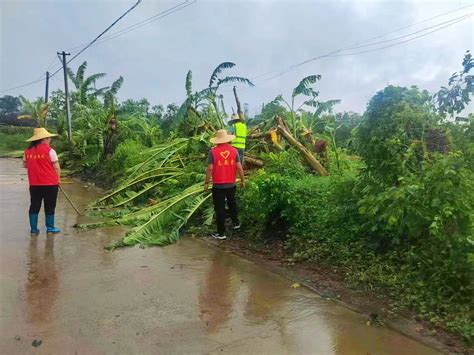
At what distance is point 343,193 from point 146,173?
559 centimetres

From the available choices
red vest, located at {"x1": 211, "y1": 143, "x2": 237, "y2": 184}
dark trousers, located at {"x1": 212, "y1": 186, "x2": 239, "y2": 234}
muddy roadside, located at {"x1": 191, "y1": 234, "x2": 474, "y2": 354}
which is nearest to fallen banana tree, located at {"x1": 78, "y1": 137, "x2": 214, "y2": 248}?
dark trousers, located at {"x1": 212, "y1": 186, "x2": 239, "y2": 234}

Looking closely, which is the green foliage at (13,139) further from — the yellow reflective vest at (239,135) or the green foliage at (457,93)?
the green foliage at (457,93)

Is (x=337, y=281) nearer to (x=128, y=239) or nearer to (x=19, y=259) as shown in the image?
(x=128, y=239)

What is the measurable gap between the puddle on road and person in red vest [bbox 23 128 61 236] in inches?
38.5

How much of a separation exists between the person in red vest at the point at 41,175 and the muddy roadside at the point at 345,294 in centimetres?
283

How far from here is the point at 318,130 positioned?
1223cm

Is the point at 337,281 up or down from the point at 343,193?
down

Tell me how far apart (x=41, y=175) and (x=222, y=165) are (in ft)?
9.65

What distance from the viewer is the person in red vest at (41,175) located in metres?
7.62

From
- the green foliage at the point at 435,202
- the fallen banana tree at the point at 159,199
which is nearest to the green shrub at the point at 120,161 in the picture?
the fallen banana tree at the point at 159,199

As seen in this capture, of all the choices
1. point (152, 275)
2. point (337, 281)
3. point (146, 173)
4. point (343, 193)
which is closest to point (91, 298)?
point (152, 275)

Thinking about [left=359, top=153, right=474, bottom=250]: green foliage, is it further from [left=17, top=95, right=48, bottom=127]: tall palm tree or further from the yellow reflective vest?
[left=17, top=95, right=48, bottom=127]: tall palm tree

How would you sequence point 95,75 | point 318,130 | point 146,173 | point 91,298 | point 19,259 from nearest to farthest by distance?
point 91,298, point 19,259, point 146,173, point 318,130, point 95,75

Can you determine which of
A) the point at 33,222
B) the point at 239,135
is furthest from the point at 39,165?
the point at 239,135
